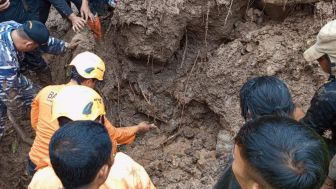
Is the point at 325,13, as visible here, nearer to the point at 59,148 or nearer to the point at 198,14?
the point at 198,14

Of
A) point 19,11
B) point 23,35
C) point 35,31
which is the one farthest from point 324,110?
point 19,11

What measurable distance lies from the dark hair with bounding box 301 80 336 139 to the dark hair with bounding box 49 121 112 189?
1.01 m

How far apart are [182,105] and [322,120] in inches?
72.7

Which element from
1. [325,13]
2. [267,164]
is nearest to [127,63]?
[325,13]

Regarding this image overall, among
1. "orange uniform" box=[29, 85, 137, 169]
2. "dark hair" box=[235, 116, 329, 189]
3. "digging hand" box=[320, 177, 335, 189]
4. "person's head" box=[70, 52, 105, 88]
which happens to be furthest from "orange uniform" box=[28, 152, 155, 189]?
"person's head" box=[70, 52, 105, 88]

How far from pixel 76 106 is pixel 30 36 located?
1107mm

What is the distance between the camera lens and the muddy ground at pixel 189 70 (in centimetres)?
339

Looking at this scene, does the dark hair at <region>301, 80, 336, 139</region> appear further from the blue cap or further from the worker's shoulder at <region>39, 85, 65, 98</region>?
the blue cap

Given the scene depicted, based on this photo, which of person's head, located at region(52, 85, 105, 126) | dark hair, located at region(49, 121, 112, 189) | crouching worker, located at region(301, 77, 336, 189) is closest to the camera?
dark hair, located at region(49, 121, 112, 189)

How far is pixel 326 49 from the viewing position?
2.22 m

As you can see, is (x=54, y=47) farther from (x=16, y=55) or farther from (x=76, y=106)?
(x=76, y=106)

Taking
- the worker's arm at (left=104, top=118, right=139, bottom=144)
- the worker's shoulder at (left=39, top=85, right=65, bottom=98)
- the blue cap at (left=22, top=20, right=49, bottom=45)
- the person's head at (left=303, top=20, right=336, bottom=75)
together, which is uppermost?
the person's head at (left=303, top=20, right=336, bottom=75)

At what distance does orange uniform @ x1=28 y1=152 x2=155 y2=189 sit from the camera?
6.34ft

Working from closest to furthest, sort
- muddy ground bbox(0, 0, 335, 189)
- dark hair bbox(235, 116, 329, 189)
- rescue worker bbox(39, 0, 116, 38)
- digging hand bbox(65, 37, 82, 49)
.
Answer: dark hair bbox(235, 116, 329, 189) → muddy ground bbox(0, 0, 335, 189) → rescue worker bbox(39, 0, 116, 38) → digging hand bbox(65, 37, 82, 49)
